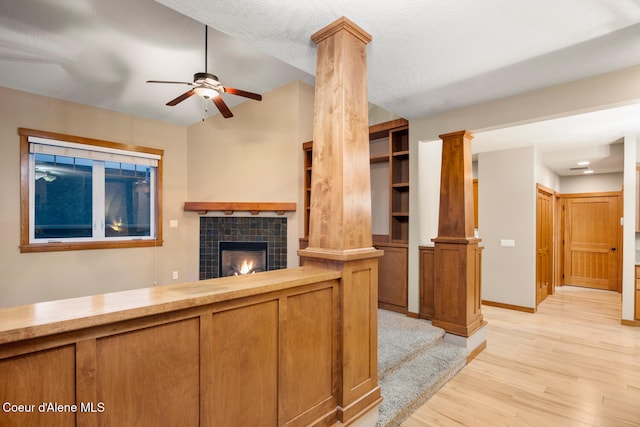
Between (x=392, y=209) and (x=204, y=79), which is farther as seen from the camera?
(x=392, y=209)

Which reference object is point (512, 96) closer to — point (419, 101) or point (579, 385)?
point (419, 101)

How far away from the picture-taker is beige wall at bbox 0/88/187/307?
3.70 metres

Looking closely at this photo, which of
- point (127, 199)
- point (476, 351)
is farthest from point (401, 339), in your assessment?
point (127, 199)

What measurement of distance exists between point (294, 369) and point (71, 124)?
15.1 feet

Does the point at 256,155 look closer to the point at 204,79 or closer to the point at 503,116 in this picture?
the point at 204,79

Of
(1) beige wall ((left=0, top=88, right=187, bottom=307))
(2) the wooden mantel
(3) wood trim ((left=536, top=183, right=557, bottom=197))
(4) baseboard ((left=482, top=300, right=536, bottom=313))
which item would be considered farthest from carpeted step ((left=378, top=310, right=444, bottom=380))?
(1) beige wall ((left=0, top=88, right=187, bottom=307))

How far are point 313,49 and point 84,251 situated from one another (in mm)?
4194

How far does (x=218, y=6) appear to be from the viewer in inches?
66.6

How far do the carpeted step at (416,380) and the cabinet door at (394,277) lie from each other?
32.6 inches

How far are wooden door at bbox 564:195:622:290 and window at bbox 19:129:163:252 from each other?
27.3 ft

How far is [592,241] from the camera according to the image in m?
6.52

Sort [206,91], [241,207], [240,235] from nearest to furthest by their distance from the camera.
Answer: [206,91]
[241,207]
[240,235]

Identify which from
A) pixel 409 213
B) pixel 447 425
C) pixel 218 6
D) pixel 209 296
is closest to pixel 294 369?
pixel 209 296

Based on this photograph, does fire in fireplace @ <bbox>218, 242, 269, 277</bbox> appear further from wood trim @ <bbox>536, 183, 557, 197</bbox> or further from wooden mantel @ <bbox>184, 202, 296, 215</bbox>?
wood trim @ <bbox>536, 183, 557, 197</bbox>
